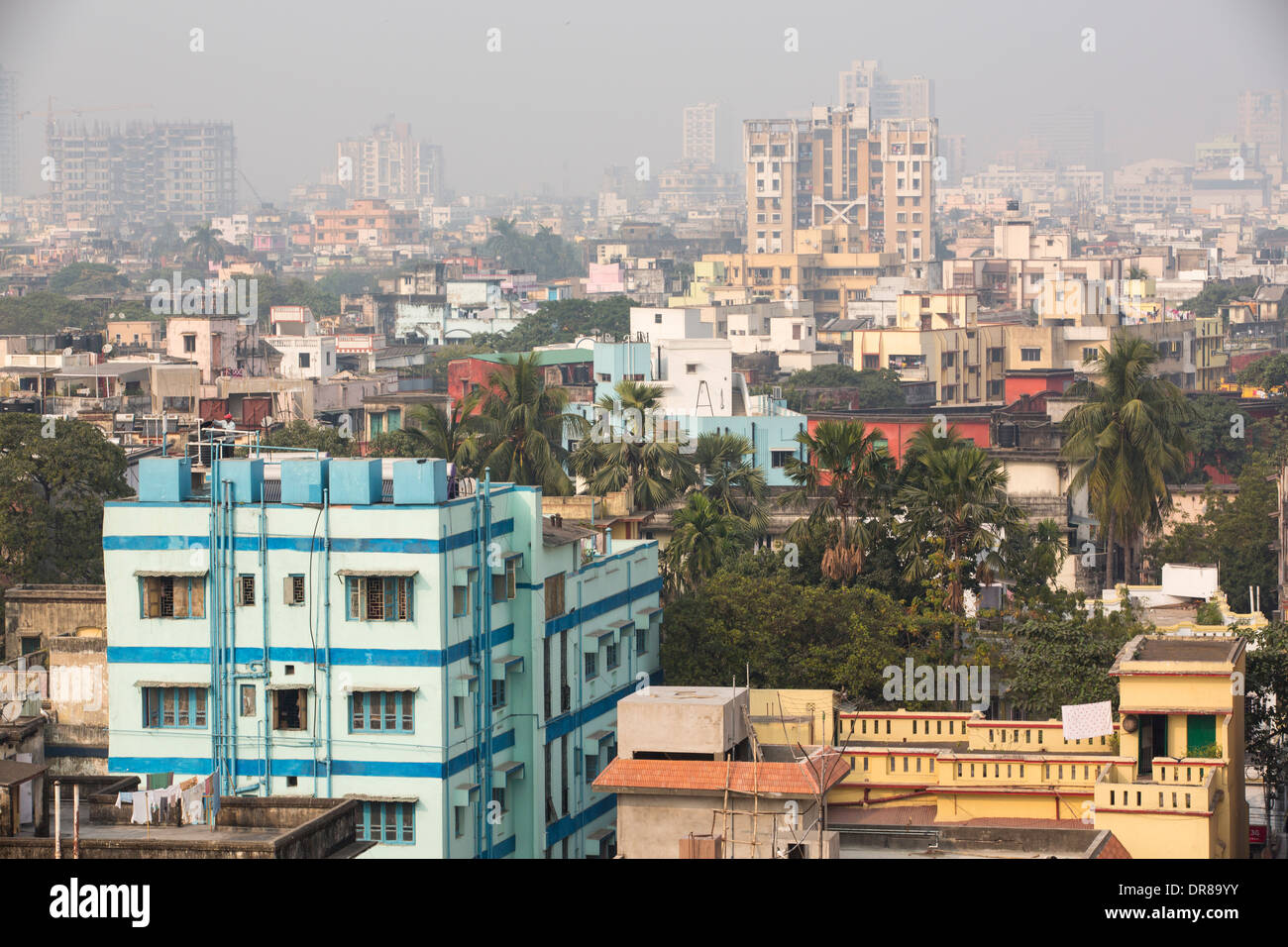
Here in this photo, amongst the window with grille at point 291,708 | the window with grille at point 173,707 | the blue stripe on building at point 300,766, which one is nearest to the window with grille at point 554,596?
the blue stripe on building at point 300,766

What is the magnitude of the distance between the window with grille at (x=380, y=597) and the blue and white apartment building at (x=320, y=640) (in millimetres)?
14

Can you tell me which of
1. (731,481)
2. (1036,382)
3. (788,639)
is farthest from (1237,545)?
(1036,382)

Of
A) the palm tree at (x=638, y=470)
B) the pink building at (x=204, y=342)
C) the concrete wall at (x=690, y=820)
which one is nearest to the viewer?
the concrete wall at (x=690, y=820)

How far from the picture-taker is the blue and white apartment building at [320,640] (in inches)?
795

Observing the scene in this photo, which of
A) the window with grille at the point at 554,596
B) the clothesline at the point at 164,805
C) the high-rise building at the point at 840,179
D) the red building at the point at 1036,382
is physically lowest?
the clothesline at the point at 164,805

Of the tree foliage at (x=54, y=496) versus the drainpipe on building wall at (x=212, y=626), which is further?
A: the tree foliage at (x=54, y=496)

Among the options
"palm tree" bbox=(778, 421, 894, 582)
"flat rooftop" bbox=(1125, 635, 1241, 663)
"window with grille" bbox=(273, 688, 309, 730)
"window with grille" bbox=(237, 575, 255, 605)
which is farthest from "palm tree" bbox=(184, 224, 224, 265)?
"flat rooftop" bbox=(1125, 635, 1241, 663)

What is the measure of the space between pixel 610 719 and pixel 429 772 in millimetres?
4188

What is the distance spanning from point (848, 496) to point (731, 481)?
271 inches

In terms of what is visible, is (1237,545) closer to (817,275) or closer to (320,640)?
(320,640)

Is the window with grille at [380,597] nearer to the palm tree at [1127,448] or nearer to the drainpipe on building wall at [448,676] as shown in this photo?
the drainpipe on building wall at [448,676]

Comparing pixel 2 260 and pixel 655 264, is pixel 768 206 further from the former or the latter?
pixel 2 260

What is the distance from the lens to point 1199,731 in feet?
60.4

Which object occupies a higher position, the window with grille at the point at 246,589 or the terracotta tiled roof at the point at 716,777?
the window with grille at the point at 246,589
